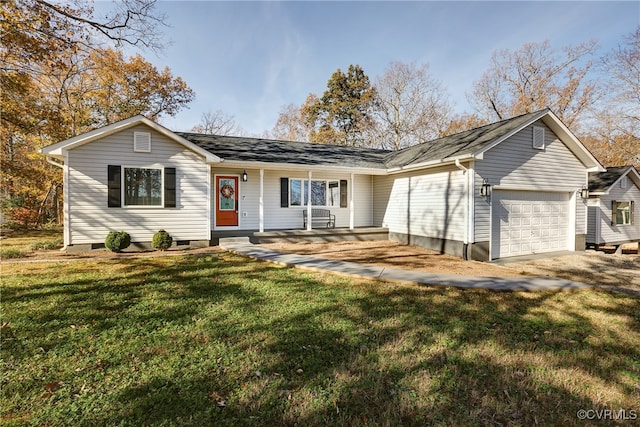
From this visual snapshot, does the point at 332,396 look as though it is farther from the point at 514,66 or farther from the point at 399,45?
the point at 514,66

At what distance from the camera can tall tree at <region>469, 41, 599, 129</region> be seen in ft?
70.4

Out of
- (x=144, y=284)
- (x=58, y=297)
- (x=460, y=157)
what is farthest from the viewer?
(x=460, y=157)

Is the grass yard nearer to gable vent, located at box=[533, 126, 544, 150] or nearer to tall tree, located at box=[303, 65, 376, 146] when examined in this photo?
gable vent, located at box=[533, 126, 544, 150]

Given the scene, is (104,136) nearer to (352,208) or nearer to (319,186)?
(319,186)

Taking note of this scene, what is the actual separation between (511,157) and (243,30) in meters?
12.0

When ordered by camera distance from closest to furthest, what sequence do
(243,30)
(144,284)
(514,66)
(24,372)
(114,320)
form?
(24,372), (114,320), (144,284), (243,30), (514,66)

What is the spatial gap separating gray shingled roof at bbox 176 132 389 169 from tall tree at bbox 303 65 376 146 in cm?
1304

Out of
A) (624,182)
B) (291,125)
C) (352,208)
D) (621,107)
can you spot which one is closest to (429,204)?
(352,208)

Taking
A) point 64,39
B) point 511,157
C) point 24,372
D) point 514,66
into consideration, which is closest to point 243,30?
point 64,39

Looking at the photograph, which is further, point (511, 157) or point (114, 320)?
point (511, 157)

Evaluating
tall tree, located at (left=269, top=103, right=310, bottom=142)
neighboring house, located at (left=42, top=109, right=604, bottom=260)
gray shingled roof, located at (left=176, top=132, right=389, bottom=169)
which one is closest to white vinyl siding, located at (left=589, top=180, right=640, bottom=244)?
neighboring house, located at (left=42, top=109, right=604, bottom=260)

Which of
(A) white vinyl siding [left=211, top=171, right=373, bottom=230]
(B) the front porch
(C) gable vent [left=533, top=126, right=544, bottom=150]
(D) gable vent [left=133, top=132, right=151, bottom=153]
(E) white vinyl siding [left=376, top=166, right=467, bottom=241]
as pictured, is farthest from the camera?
(A) white vinyl siding [left=211, top=171, right=373, bottom=230]

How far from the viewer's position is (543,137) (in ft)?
32.9

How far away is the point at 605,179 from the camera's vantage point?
43.9 feet
